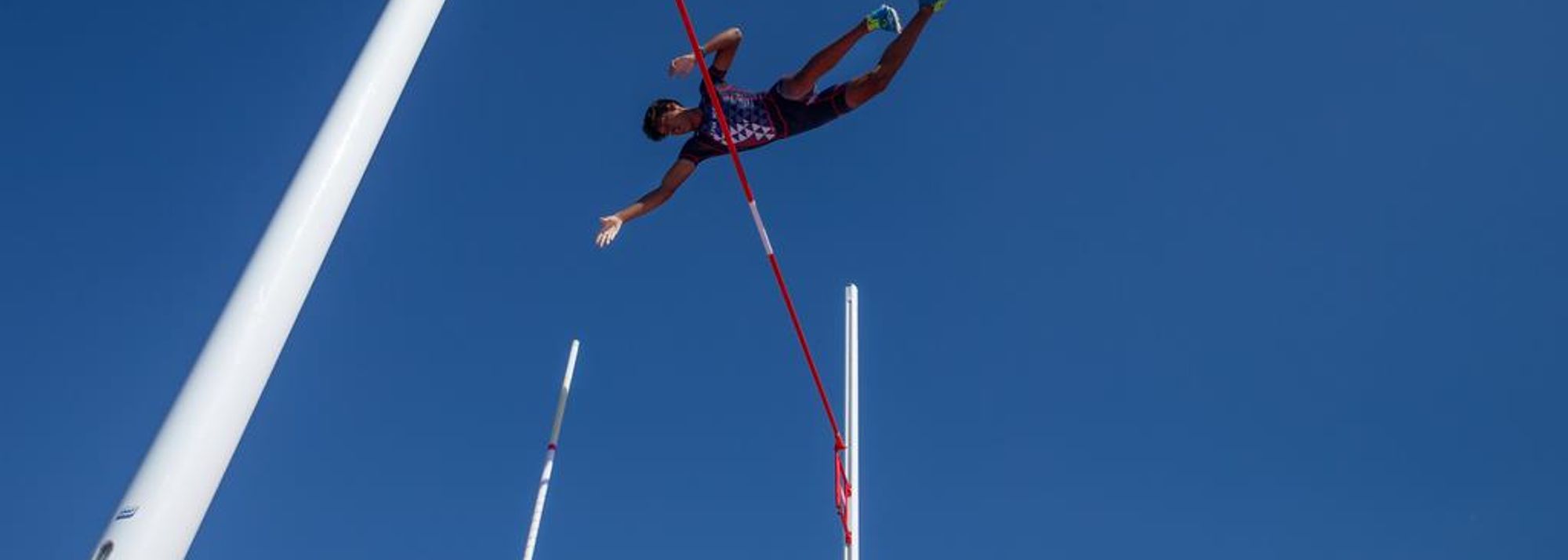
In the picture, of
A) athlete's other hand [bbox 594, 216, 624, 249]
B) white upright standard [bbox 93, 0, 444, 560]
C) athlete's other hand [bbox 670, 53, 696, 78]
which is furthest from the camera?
athlete's other hand [bbox 670, 53, 696, 78]

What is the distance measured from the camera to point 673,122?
5.46 m

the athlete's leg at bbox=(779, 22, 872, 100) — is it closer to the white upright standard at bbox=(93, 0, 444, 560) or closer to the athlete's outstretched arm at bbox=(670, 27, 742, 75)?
the athlete's outstretched arm at bbox=(670, 27, 742, 75)

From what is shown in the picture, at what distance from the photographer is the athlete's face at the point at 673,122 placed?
5445 mm

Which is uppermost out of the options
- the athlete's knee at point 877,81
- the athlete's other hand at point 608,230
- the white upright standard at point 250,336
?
the athlete's knee at point 877,81

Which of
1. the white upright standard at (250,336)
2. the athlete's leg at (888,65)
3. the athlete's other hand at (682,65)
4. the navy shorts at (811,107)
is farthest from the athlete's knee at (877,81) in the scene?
the white upright standard at (250,336)

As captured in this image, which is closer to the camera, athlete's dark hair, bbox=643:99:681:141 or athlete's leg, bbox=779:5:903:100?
athlete's leg, bbox=779:5:903:100

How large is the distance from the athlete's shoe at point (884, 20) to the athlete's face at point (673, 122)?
1139mm

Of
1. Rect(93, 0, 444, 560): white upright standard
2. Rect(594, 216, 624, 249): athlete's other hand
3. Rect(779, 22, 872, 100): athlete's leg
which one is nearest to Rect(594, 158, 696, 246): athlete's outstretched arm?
Rect(594, 216, 624, 249): athlete's other hand

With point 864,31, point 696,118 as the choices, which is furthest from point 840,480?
point 864,31

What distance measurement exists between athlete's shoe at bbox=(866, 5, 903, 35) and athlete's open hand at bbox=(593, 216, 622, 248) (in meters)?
1.54

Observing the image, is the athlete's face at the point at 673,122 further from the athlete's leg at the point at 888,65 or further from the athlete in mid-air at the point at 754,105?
the athlete's leg at the point at 888,65

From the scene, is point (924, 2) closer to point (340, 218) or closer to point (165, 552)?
point (340, 218)

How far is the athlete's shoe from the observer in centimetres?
496

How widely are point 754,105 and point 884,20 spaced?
36.1 inches
